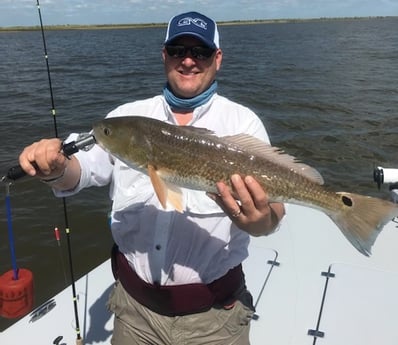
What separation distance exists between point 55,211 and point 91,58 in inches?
1115

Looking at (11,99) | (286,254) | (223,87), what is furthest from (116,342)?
(223,87)

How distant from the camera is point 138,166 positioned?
2760mm

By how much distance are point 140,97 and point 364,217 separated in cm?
1851

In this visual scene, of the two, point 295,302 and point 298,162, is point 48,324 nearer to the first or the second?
point 295,302

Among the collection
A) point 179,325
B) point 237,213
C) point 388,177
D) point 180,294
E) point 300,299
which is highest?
point 237,213

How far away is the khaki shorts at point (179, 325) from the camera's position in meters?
2.84

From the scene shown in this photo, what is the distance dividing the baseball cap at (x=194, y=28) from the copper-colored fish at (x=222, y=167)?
584 millimetres

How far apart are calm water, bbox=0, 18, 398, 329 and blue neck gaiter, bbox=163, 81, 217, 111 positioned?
5002 millimetres

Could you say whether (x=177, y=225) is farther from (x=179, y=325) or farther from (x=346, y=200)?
(x=346, y=200)

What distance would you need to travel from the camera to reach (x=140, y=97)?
20500 mm

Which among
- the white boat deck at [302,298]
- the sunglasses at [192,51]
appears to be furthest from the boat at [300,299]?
the sunglasses at [192,51]

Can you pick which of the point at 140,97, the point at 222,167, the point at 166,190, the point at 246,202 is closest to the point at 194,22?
the point at 222,167

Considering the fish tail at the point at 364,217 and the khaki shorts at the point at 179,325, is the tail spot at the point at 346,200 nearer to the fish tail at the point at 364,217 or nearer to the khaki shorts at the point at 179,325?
the fish tail at the point at 364,217

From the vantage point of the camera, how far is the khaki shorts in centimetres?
284
